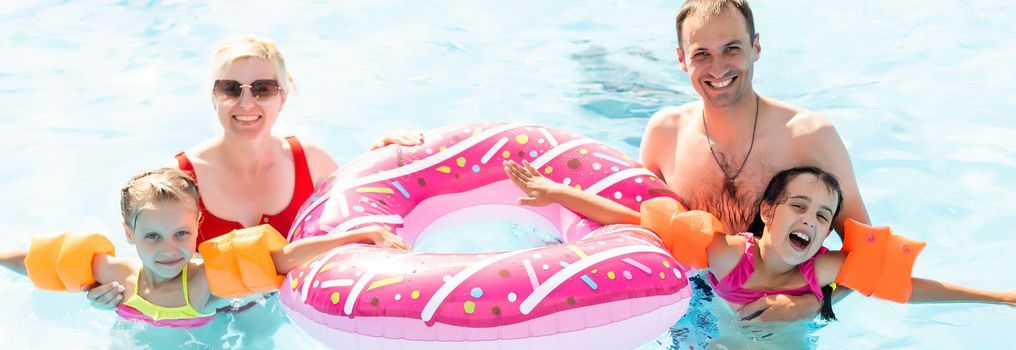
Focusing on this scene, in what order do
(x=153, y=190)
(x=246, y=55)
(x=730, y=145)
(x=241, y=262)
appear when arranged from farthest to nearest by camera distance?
(x=730, y=145), (x=246, y=55), (x=153, y=190), (x=241, y=262)

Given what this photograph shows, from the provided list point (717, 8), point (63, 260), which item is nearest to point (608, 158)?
point (717, 8)

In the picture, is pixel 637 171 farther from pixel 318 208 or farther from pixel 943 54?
pixel 943 54

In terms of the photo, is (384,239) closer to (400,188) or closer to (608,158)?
(400,188)

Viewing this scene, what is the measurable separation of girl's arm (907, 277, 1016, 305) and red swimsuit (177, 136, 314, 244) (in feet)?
7.07

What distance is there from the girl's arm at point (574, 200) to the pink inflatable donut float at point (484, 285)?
0.05 meters

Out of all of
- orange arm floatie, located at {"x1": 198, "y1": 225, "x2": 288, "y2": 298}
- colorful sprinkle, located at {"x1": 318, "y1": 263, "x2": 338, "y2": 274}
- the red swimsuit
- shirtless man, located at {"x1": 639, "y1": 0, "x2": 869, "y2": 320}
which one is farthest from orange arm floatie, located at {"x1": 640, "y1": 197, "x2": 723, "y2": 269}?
the red swimsuit

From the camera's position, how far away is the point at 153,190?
3293 millimetres

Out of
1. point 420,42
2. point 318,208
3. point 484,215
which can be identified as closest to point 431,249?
point 484,215

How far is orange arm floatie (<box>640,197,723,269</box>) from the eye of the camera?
10.8ft

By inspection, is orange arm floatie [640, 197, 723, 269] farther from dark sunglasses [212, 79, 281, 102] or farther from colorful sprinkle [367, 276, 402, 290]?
dark sunglasses [212, 79, 281, 102]

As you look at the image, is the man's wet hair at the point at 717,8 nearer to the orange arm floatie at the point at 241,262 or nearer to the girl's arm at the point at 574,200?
the girl's arm at the point at 574,200

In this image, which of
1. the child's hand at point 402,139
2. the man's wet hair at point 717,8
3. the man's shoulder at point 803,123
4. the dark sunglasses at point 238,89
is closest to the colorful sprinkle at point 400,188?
the child's hand at point 402,139

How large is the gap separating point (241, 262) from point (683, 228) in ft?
4.56

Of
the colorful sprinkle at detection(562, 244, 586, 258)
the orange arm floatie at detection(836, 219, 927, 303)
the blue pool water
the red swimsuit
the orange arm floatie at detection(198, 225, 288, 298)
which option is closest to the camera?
the colorful sprinkle at detection(562, 244, 586, 258)
